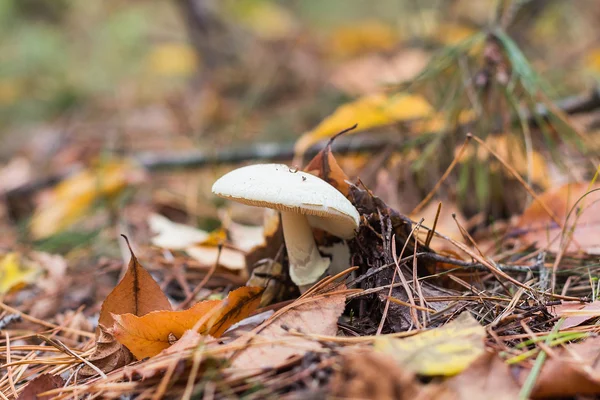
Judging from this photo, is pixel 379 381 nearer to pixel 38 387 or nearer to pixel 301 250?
pixel 301 250

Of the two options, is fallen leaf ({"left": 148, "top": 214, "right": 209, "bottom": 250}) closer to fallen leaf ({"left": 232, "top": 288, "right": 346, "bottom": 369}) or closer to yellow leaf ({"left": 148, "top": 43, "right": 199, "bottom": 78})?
fallen leaf ({"left": 232, "top": 288, "right": 346, "bottom": 369})

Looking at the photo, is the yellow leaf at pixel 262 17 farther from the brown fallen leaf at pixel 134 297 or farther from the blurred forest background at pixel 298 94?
the brown fallen leaf at pixel 134 297

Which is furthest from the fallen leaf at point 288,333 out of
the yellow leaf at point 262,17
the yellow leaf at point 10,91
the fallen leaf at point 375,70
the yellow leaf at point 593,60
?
the yellow leaf at point 262,17

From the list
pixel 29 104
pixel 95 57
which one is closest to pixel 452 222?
pixel 29 104

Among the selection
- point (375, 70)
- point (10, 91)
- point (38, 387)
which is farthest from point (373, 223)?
point (10, 91)

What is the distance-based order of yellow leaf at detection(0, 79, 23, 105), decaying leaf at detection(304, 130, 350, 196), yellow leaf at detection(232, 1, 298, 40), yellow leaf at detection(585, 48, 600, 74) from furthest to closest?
1. yellow leaf at detection(232, 1, 298, 40)
2. yellow leaf at detection(0, 79, 23, 105)
3. yellow leaf at detection(585, 48, 600, 74)
4. decaying leaf at detection(304, 130, 350, 196)

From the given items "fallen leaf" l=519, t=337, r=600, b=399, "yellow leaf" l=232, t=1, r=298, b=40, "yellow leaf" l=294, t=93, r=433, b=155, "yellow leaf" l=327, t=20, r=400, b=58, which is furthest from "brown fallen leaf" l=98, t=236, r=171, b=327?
"yellow leaf" l=232, t=1, r=298, b=40

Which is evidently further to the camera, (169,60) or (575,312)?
(169,60)
